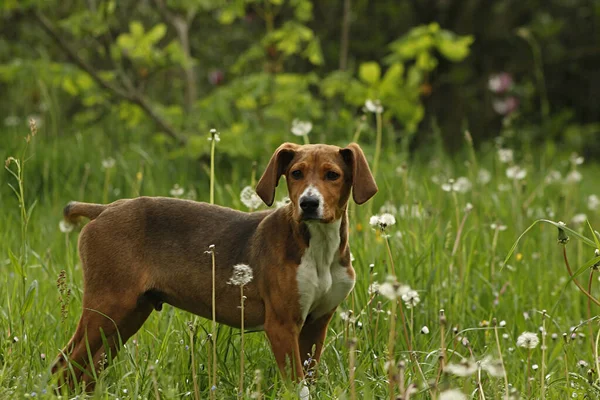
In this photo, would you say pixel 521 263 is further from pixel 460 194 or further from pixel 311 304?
pixel 311 304

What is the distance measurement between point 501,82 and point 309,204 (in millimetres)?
8543

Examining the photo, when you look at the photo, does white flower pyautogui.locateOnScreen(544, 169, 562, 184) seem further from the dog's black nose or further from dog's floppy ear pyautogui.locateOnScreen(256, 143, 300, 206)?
the dog's black nose

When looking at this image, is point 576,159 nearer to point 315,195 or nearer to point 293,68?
point 315,195

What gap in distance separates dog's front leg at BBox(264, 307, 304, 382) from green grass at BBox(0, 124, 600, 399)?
0.08m

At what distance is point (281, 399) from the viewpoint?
3.43 metres

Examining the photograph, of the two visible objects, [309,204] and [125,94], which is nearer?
[309,204]

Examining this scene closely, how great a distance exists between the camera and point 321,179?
3.48 m

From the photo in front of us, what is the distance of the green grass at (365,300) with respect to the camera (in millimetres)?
3574

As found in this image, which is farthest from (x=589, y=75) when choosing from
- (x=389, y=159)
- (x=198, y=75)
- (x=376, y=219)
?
(x=376, y=219)

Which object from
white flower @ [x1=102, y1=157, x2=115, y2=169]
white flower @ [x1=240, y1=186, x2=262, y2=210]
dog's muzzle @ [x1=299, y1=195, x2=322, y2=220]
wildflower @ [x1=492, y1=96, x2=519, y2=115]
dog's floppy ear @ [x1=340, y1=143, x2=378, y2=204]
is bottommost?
white flower @ [x1=102, y1=157, x2=115, y2=169]

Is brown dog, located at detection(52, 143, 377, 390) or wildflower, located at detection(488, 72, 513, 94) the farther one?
wildflower, located at detection(488, 72, 513, 94)

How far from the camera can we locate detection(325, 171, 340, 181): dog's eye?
11.5 ft

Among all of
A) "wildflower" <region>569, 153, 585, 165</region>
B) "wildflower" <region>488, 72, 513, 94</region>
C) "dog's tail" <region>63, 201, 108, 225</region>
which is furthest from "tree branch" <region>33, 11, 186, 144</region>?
"wildflower" <region>488, 72, 513, 94</region>

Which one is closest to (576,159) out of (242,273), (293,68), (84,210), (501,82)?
(242,273)
